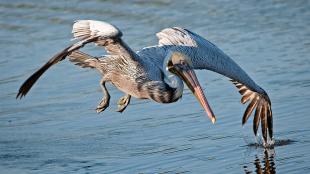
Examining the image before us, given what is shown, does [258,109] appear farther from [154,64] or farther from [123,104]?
[123,104]

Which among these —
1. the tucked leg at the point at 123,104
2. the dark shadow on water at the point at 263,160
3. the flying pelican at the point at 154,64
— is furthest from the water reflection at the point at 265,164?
the tucked leg at the point at 123,104

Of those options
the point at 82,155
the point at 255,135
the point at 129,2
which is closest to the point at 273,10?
the point at 129,2

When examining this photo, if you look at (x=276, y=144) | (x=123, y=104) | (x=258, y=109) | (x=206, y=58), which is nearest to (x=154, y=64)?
(x=123, y=104)

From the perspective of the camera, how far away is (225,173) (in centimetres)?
886

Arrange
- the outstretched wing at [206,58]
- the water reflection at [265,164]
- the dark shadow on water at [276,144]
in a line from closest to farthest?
the water reflection at [265,164]
the outstretched wing at [206,58]
the dark shadow on water at [276,144]

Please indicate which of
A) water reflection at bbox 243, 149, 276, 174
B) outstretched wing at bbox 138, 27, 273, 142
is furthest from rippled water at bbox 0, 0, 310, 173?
outstretched wing at bbox 138, 27, 273, 142

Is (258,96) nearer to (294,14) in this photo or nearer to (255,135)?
(255,135)

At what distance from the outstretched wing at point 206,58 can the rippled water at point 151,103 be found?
169 mm

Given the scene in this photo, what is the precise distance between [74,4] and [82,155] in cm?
639

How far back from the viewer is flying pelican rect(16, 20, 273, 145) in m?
8.87

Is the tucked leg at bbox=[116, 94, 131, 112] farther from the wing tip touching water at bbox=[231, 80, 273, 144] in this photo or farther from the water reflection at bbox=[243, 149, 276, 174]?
the wing tip touching water at bbox=[231, 80, 273, 144]

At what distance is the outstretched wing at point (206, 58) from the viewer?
9602mm

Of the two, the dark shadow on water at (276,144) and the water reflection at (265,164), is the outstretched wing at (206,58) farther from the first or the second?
the water reflection at (265,164)

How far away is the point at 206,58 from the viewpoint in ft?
31.8
